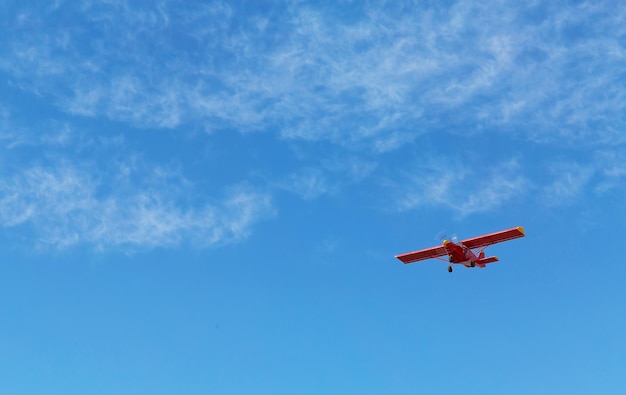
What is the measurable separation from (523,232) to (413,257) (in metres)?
18.0

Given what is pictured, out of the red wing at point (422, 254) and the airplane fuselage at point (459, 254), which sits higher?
the red wing at point (422, 254)

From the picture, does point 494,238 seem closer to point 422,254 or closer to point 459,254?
point 459,254

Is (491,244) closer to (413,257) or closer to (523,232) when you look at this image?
(523,232)

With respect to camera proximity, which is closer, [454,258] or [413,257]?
[454,258]

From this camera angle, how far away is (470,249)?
10475 cm

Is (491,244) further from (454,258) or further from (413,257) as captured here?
(413,257)

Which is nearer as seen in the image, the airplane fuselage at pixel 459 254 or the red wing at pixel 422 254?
the airplane fuselage at pixel 459 254

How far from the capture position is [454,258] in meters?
103

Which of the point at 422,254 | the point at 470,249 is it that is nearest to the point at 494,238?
the point at 470,249

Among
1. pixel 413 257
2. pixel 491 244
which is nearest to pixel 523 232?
pixel 491 244

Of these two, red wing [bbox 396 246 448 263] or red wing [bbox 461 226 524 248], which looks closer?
red wing [bbox 461 226 524 248]

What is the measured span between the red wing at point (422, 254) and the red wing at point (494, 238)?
420 centimetres

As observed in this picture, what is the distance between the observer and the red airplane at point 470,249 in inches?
3969

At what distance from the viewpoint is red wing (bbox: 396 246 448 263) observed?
106812 millimetres
